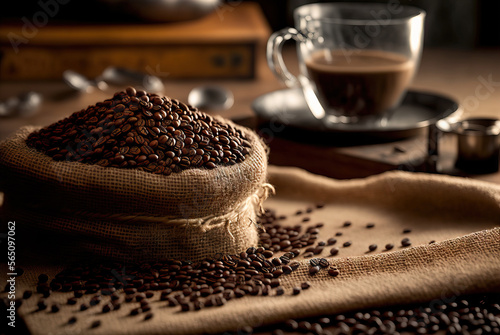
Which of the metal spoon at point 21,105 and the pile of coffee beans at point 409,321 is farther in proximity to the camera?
the metal spoon at point 21,105

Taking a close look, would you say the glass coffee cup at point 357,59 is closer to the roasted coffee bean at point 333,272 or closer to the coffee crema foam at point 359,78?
Answer: the coffee crema foam at point 359,78

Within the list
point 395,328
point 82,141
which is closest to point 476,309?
point 395,328

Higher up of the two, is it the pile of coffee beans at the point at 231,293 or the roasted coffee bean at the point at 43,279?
the roasted coffee bean at the point at 43,279

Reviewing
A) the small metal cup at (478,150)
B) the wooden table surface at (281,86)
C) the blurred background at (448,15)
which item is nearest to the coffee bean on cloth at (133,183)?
the small metal cup at (478,150)

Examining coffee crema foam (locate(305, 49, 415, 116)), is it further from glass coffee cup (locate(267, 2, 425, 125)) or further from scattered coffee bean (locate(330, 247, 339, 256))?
scattered coffee bean (locate(330, 247, 339, 256))

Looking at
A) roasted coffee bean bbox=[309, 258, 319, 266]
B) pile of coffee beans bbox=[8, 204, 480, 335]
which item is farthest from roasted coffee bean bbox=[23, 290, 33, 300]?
roasted coffee bean bbox=[309, 258, 319, 266]

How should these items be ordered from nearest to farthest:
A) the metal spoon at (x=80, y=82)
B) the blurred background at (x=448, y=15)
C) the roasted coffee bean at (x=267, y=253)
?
the roasted coffee bean at (x=267, y=253)
the metal spoon at (x=80, y=82)
the blurred background at (x=448, y=15)

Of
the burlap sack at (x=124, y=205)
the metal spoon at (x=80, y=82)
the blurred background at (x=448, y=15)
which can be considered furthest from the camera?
the blurred background at (x=448, y=15)
